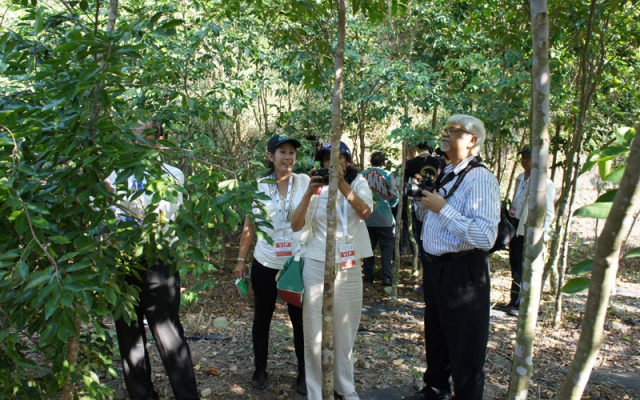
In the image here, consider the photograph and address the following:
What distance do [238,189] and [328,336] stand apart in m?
1.22

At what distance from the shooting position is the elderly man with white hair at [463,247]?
3104 mm

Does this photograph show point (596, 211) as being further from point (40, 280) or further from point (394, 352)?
point (394, 352)

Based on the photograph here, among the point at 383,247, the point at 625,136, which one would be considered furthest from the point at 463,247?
the point at 383,247

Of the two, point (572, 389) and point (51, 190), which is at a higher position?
point (51, 190)

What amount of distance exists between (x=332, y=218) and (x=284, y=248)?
3.40 feet

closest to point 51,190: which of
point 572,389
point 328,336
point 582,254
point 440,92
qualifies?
point 328,336

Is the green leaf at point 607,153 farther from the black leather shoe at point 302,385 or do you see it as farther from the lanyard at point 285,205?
the black leather shoe at point 302,385

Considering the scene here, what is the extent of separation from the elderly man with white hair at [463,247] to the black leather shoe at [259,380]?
1.41 m

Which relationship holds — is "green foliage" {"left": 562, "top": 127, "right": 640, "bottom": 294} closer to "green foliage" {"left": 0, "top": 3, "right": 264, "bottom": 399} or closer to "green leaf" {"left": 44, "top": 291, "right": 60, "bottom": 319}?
"green foliage" {"left": 0, "top": 3, "right": 264, "bottom": 399}

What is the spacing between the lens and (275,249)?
387 cm

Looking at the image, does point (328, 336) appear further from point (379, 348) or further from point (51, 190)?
point (379, 348)

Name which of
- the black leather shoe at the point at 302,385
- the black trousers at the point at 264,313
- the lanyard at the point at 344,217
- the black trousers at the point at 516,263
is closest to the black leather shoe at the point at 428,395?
the black leather shoe at the point at 302,385

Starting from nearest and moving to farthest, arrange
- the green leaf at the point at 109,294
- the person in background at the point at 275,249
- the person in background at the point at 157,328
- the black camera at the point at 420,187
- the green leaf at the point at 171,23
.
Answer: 1. the green leaf at the point at 109,294
2. the green leaf at the point at 171,23
3. the black camera at the point at 420,187
4. the person in background at the point at 157,328
5. the person in background at the point at 275,249

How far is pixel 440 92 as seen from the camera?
20.9ft
